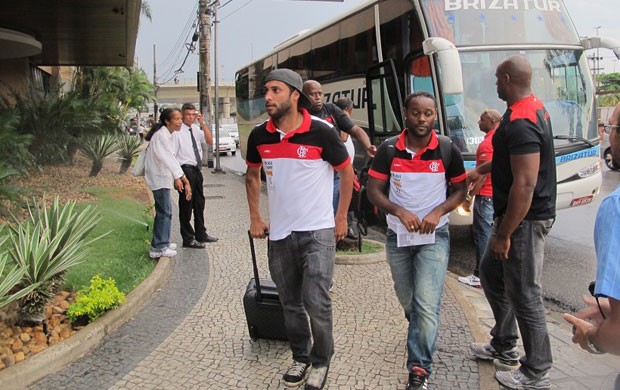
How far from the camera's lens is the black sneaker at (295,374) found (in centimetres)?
342

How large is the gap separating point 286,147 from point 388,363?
1.68m

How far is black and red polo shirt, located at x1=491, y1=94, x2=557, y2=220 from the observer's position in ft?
10.3

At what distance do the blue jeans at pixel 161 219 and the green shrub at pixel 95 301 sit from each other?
1.77 meters

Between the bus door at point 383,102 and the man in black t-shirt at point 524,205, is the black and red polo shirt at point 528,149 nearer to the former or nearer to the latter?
the man in black t-shirt at point 524,205

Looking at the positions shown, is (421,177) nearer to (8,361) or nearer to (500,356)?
(500,356)

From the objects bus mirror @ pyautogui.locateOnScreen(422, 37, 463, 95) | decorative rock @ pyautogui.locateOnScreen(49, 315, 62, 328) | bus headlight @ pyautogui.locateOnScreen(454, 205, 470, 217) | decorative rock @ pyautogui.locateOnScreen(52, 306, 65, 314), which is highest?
bus mirror @ pyautogui.locateOnScreen(422, 37, 463, 95)

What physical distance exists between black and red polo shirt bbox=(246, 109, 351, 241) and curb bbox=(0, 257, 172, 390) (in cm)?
175

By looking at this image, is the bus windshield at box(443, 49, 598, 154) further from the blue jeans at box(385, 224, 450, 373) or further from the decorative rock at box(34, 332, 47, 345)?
the decorative rock at box(34, 332, 47, 345)

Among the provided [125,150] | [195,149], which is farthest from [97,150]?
[195,149]

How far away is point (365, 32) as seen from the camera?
9750 millimetres

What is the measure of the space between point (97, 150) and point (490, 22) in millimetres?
10333

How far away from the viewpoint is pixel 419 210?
340 centimetres

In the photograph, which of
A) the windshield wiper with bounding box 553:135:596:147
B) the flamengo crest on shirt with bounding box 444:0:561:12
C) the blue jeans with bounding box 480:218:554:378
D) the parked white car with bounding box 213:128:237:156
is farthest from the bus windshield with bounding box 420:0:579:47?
the parked white car with bounding box 213:128:237:156

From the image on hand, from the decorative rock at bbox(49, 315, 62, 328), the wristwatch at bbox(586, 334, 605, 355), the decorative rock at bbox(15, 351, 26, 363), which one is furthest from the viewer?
the decorative rock at bbox(49, 315, 62, 328)
